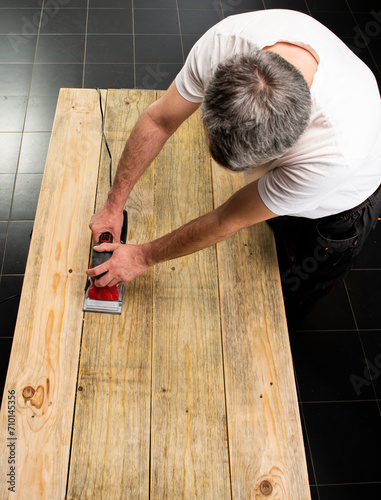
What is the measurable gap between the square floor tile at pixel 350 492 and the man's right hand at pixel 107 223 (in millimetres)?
1517

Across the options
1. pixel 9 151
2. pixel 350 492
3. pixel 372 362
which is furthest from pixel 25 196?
pixel 350 492

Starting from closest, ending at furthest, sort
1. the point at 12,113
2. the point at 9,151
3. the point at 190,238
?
the point at 190,238, the point at 9,151, the point at 12,113

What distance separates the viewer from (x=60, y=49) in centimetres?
306

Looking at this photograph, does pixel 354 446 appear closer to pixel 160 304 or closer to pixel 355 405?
pixel 355 405

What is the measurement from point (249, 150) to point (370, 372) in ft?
5.74

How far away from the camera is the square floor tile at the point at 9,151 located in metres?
2.60

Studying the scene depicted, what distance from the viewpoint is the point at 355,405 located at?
6.89ft

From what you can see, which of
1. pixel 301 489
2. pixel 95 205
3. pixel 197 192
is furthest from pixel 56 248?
pixel 301 489

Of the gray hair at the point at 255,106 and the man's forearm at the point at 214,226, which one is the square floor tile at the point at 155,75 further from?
the gray hair at the point at 255,106

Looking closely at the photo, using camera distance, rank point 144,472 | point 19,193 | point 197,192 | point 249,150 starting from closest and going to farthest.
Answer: point 249,150, point 144,472, point 197,192, point 19,193

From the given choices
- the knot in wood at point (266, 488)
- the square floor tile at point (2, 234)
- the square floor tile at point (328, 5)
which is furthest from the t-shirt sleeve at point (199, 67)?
the square floor tile at point (328, 5)

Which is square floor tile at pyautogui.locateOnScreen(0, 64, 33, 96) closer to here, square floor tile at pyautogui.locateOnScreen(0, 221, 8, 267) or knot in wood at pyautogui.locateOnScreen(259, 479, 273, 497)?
square floor tile at pyautogui.locateOnScreen(0, 221, 8, 267)

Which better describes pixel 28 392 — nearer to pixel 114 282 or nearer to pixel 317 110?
pixel 114 282

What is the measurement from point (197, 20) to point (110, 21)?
67cm
